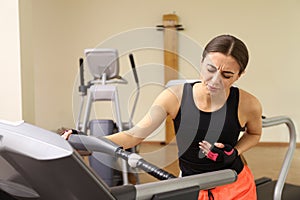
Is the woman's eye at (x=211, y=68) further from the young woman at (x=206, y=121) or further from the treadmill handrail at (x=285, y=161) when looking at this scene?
the treadmill handrail at (x=285, y=161)

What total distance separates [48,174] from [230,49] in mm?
→ 793

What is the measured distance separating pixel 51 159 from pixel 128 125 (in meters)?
2.54

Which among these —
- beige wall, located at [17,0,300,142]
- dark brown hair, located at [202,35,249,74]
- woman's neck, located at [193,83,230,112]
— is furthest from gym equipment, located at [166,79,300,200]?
beige wall, located at [17,0,300,142]

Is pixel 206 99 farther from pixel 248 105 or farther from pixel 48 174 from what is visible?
pixel 48 174

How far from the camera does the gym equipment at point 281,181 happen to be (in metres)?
1.84

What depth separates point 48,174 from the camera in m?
0.72

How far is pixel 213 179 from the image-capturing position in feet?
3.72

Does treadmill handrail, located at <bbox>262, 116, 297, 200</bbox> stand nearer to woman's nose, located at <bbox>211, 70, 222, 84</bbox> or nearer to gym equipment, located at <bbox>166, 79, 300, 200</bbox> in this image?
gym equipment, located at <bbox>166, 79, 300, 200</bbox>

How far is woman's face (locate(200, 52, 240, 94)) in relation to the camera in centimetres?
126

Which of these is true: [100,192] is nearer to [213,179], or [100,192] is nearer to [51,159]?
[51,159]

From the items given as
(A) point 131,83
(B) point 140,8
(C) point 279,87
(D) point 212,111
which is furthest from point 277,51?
(D) point 212,111

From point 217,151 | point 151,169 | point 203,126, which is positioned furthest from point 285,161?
point 151,169

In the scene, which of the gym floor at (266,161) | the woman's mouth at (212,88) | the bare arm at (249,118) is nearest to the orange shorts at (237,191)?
Result: the bare arm at (249,118)

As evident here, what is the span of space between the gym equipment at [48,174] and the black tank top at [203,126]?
0.40 meters
